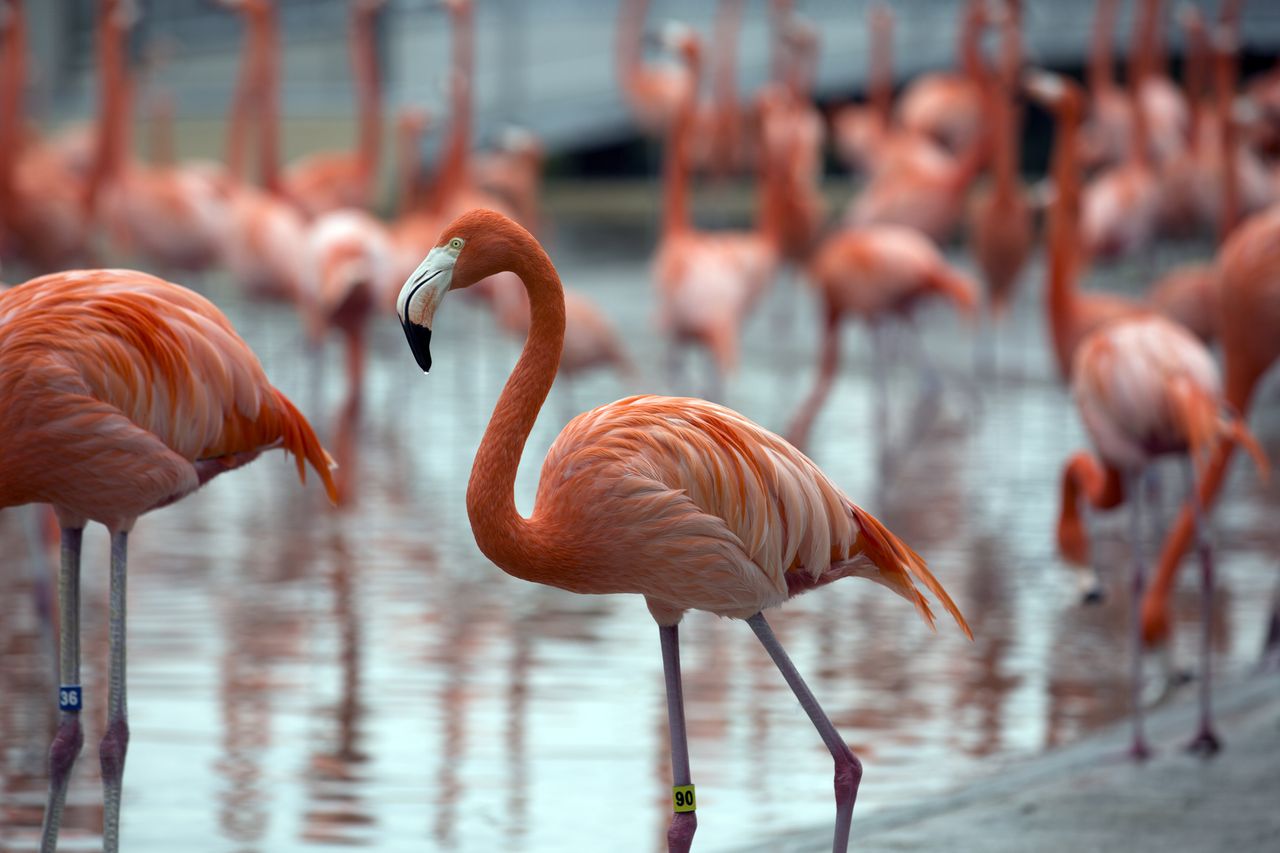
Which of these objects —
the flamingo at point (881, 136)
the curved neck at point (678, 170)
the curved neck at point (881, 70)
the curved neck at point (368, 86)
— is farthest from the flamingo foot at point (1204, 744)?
the curved neck at point (881, 70)

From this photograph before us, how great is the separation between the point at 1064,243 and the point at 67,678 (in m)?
4.35

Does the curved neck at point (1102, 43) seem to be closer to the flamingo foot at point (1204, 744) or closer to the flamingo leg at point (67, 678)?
the flamingo foot at point (1204, 744)

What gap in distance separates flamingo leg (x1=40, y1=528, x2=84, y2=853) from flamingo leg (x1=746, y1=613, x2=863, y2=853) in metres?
1.21

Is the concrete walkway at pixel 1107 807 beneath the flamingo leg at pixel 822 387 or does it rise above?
above

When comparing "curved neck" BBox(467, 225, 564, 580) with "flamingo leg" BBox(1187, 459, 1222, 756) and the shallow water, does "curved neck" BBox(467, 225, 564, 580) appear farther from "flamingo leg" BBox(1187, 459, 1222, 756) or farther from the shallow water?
"flamingo leg" BBox(1187, 459, 1222, 756)

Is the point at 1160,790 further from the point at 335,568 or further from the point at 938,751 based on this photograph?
the point at 335,568

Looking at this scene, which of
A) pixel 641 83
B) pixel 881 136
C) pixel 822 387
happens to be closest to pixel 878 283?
pixel 822 387

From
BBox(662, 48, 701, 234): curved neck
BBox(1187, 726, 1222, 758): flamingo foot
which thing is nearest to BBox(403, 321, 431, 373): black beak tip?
BBox(1187, 726, 1222, 758): flamingo foot

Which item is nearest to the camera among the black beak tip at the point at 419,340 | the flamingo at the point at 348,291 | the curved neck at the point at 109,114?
the black beak tip at the point at 419,340

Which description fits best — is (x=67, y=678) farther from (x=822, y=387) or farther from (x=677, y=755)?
(x=822, y=387)

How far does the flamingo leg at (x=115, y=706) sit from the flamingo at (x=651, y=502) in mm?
738

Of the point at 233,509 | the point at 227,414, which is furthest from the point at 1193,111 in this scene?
the point at 227,414

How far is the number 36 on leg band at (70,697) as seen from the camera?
11.1 ft

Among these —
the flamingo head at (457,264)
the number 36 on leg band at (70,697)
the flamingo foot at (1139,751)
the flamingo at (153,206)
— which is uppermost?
the flamingo head at (457,264)
